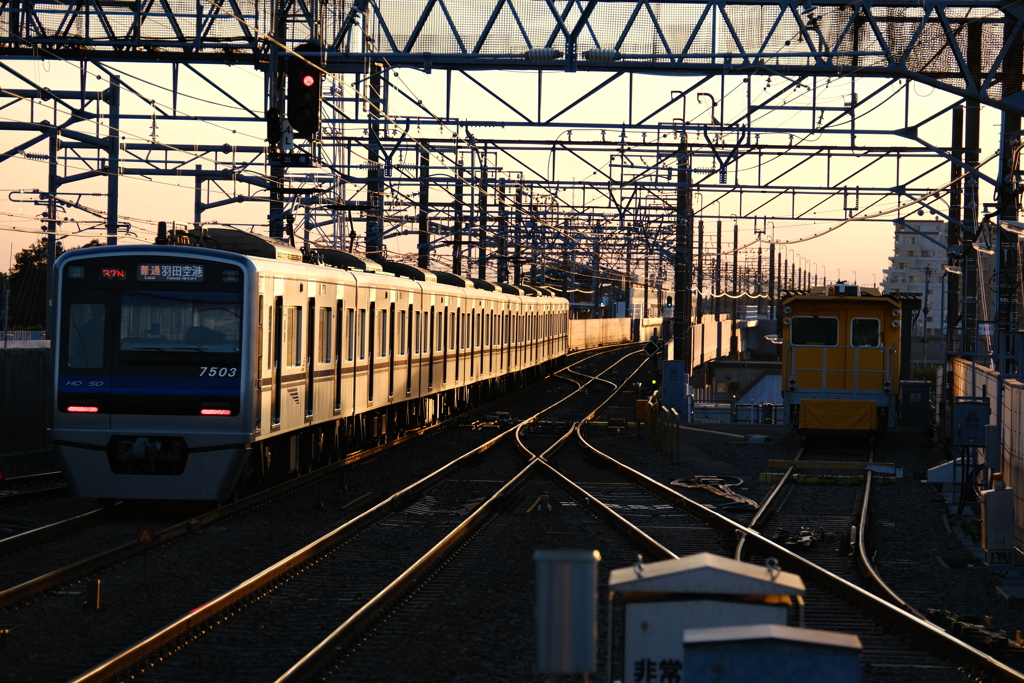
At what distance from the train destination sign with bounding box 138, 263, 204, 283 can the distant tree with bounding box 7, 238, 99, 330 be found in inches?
2349

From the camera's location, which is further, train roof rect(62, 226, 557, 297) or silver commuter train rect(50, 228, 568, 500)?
train roof rect(62, 226, 557, 297)

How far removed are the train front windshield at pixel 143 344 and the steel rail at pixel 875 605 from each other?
16.5ft

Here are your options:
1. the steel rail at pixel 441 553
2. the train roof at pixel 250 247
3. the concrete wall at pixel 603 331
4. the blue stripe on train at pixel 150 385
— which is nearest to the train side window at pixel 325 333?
the train roof at pixel 250 247

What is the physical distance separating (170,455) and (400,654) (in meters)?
5.54

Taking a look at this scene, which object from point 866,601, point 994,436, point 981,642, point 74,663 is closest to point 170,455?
point 74,663

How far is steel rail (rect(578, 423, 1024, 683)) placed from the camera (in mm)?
7348

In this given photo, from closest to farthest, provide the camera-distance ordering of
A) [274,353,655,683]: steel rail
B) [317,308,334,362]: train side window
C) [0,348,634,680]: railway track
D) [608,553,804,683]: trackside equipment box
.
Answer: [608,553,804,683]: trackside equipment box → [274,353,655,683]: steel rail → [0,348,634,680]: railway track → [317,308,334,362]: train side window

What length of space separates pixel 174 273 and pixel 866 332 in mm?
14088

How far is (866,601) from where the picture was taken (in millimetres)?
9117

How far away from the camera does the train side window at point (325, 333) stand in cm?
1553

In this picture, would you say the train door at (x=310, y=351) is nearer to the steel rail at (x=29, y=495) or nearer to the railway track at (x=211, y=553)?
the railway track at (x=211, y=553)

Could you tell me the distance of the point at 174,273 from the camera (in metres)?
12.6

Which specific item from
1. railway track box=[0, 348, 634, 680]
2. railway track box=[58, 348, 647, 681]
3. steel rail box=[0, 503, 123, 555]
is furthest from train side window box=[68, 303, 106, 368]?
railway track box=[58, 348, 647, 681]

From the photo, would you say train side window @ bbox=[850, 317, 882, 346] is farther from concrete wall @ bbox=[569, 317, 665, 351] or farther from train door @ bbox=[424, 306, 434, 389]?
concrete wall @ bbox=[569, 317, 665, 351]
